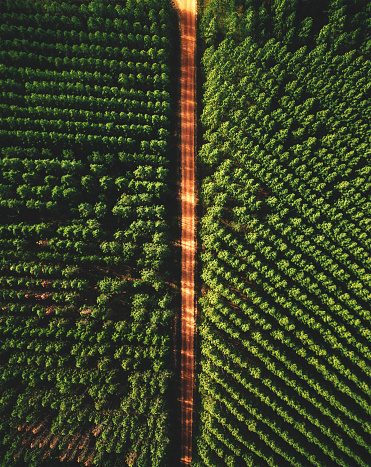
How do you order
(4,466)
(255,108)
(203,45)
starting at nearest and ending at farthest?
(4,466) < (255,108) < (203,45)

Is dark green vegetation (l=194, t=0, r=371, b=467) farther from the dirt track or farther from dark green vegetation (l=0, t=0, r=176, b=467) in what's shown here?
dark green vegetation (l=0, t=0, r=176, b=467)

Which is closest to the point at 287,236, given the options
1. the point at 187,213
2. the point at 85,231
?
the point at 187,213

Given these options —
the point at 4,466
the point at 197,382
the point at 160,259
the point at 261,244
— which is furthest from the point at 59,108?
the point at 4,466

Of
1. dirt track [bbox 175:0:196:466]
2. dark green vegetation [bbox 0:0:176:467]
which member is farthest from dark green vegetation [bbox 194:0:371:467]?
dark green vegetation [bbox 0:0:176:467]

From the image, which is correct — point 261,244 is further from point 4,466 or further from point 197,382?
point 4,466

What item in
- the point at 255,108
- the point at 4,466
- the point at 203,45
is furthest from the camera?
the point at 203,45

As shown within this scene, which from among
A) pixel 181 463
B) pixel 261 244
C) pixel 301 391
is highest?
pixel 261 244
